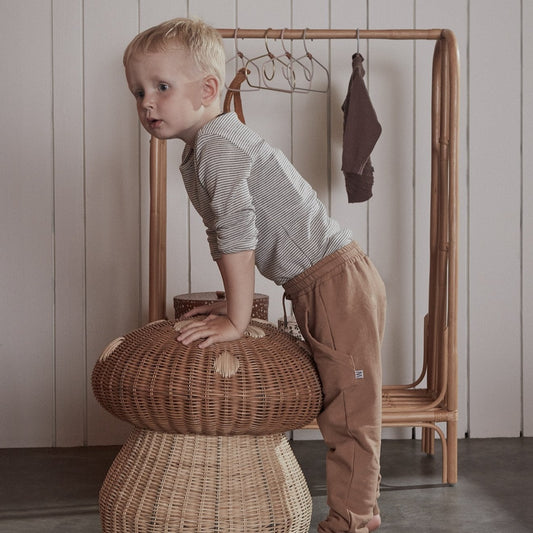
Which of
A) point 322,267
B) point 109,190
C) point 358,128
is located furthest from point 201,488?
point 109,190

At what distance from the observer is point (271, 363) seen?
5.25 feet

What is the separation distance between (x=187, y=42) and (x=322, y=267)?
562mm

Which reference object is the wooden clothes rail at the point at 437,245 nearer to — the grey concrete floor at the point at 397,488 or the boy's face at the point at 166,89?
the grey concrete floor at the point at 397,488

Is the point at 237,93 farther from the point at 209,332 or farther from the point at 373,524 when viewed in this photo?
the point at 373,524

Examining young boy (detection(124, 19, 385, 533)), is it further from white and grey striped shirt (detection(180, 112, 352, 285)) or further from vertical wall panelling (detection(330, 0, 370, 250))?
vertical wall panelling (detection(330, 0, 370, 250))

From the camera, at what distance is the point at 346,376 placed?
1.71 m

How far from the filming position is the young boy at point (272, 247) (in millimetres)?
1632

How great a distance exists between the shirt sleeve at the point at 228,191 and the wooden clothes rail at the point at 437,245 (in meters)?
0.93

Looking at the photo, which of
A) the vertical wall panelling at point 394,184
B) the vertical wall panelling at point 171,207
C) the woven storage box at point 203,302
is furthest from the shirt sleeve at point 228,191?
the vertical wall panelling at point 394,184

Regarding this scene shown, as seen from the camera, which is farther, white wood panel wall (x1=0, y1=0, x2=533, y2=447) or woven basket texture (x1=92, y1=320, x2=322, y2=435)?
white wood panel wall (x1=0, y1=0, x2=533, y2=447)
